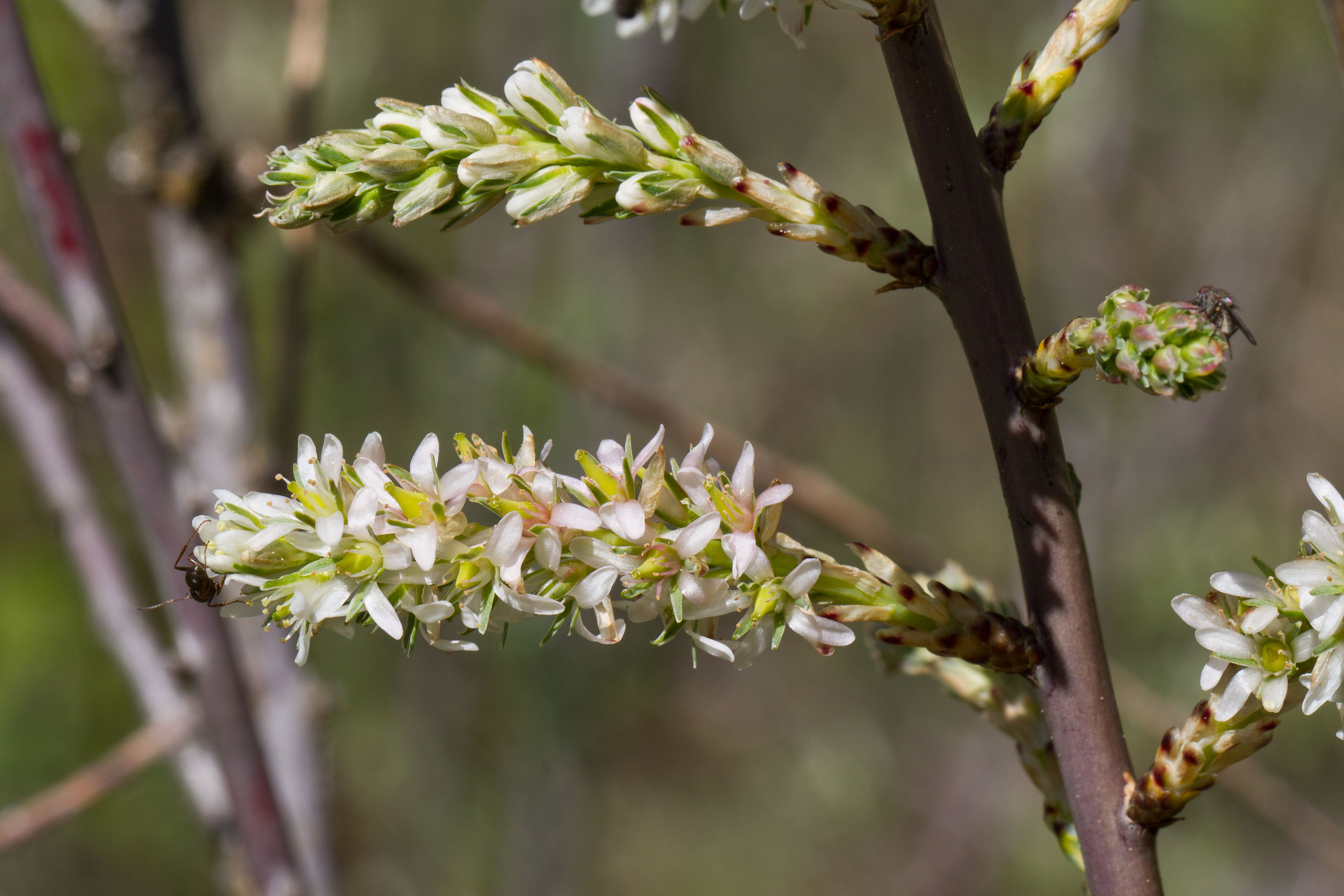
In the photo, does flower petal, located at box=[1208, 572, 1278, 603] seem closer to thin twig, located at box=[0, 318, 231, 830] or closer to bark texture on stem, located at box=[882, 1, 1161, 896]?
bark texture on stem, located at box=[882, 1, 1161, 896]

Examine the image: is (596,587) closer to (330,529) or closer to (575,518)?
(575,518)

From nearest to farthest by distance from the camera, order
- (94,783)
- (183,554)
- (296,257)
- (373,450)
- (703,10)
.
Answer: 1. (373,450)
2. (703,10)
3. (183,554)
4. (94,783)
5. (296,257)

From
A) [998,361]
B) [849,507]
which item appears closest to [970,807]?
[849,507]

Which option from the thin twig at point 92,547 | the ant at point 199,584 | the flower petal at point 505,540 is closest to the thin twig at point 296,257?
the thin twig at point 92,547

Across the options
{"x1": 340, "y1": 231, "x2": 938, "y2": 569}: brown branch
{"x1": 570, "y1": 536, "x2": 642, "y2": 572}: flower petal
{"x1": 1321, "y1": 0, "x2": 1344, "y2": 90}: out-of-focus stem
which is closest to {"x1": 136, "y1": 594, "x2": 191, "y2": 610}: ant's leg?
{"x1": 570, "y1": 536, "x2": 642, "y2": 572}: flower petal

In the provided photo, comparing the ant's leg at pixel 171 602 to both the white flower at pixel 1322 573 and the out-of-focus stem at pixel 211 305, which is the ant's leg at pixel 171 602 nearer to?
the out-of-focus stem at pixel 211 305

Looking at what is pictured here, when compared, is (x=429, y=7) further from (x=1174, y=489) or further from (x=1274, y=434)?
(x=1274, y=434)

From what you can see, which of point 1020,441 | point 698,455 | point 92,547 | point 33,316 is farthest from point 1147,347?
point 92,547
